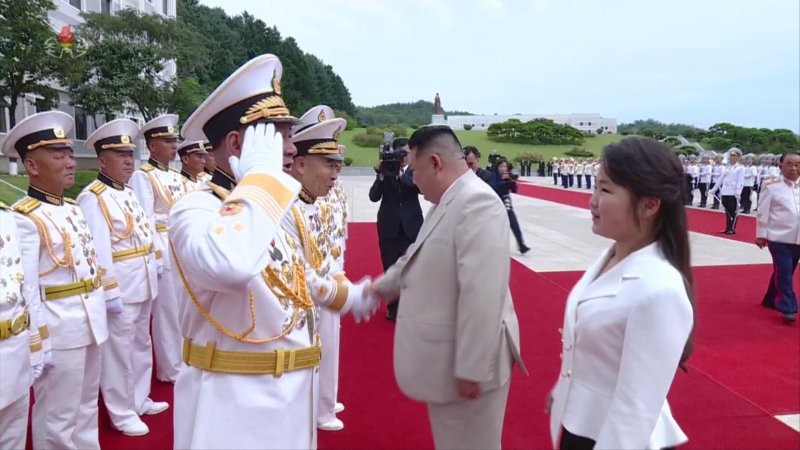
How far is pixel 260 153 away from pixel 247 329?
1.77ft

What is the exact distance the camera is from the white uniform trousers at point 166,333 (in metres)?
4.60

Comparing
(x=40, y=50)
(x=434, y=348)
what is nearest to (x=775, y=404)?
(x=434, y=348)

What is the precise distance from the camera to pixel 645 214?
1.65 metres

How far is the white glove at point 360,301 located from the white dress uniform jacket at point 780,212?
5301 mm

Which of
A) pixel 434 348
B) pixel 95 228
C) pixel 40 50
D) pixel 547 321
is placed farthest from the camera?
pixel 40 50

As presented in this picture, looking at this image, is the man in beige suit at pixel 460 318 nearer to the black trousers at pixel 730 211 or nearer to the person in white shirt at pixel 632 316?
the person in white shirt at pixel 632 316

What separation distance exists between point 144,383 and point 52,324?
123cm

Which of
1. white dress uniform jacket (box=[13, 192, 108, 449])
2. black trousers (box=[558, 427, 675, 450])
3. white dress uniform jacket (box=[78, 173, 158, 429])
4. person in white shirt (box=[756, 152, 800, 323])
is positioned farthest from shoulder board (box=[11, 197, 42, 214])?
person in white shirt (box=[756, 152, 800, 323])

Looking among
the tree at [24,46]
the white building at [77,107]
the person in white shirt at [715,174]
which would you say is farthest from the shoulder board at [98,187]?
the white building at [77,107]

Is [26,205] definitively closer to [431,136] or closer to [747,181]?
[431,136]

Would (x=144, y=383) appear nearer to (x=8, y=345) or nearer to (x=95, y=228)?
(x=95, y=228)

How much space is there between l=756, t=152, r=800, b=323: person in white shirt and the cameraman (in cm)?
379

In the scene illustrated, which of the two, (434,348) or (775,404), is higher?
(434,348)

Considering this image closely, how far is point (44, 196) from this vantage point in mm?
3094
